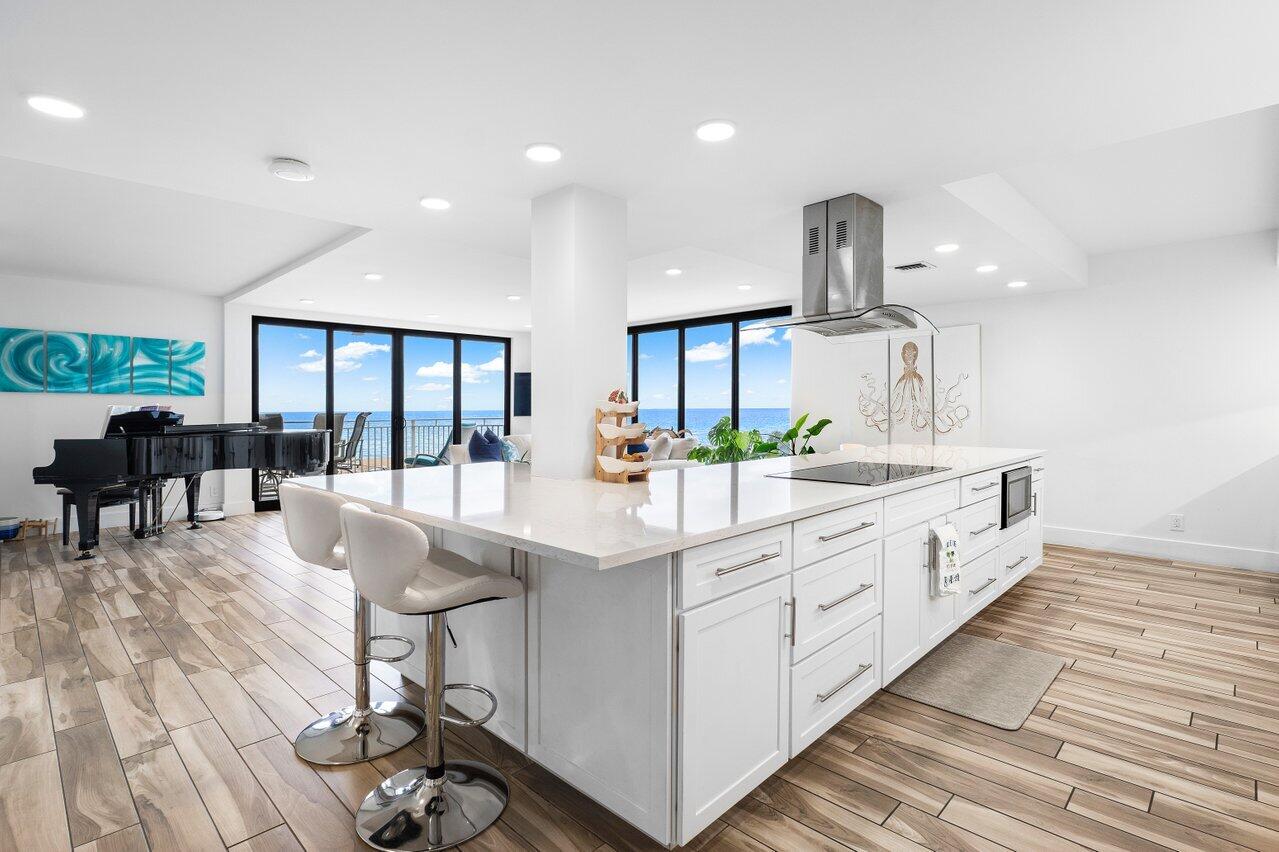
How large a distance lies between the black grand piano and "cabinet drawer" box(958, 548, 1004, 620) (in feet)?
16.7

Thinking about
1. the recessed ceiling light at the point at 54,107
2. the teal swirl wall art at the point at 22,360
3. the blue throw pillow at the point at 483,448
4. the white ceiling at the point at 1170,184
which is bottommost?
the blue throw pillow at the point at 483,448

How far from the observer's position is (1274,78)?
6.34ft

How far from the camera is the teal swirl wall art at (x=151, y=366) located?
6.33m

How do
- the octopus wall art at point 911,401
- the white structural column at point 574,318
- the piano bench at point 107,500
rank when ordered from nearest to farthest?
the white structural column at point 574,318 < the piano bench at point 107,500 < the octopus wall art at point 911,401

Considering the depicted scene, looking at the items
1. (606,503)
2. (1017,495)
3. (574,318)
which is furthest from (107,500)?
(1017,495)

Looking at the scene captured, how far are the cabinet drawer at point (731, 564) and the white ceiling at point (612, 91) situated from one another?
1407 millimetres

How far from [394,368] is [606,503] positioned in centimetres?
724

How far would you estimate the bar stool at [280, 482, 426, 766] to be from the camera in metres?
1.96

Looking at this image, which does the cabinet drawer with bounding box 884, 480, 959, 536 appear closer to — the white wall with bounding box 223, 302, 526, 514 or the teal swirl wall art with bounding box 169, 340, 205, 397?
the white wall with bounding box 223, 302, 526, 514

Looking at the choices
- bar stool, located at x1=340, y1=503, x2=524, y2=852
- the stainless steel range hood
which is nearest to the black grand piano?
bar stool, located at x1=340, y1=503, x2=524, y2=852

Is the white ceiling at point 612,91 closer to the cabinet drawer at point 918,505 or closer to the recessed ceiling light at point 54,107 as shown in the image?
the recessed ceiling light at point 54,107

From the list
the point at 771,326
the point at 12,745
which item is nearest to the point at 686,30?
the point at 771,326

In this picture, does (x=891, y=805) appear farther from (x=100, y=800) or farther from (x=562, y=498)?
(x=100, y=800)

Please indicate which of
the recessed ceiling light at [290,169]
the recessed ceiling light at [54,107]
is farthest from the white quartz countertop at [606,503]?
the recessed ceiling light at [54,107]
